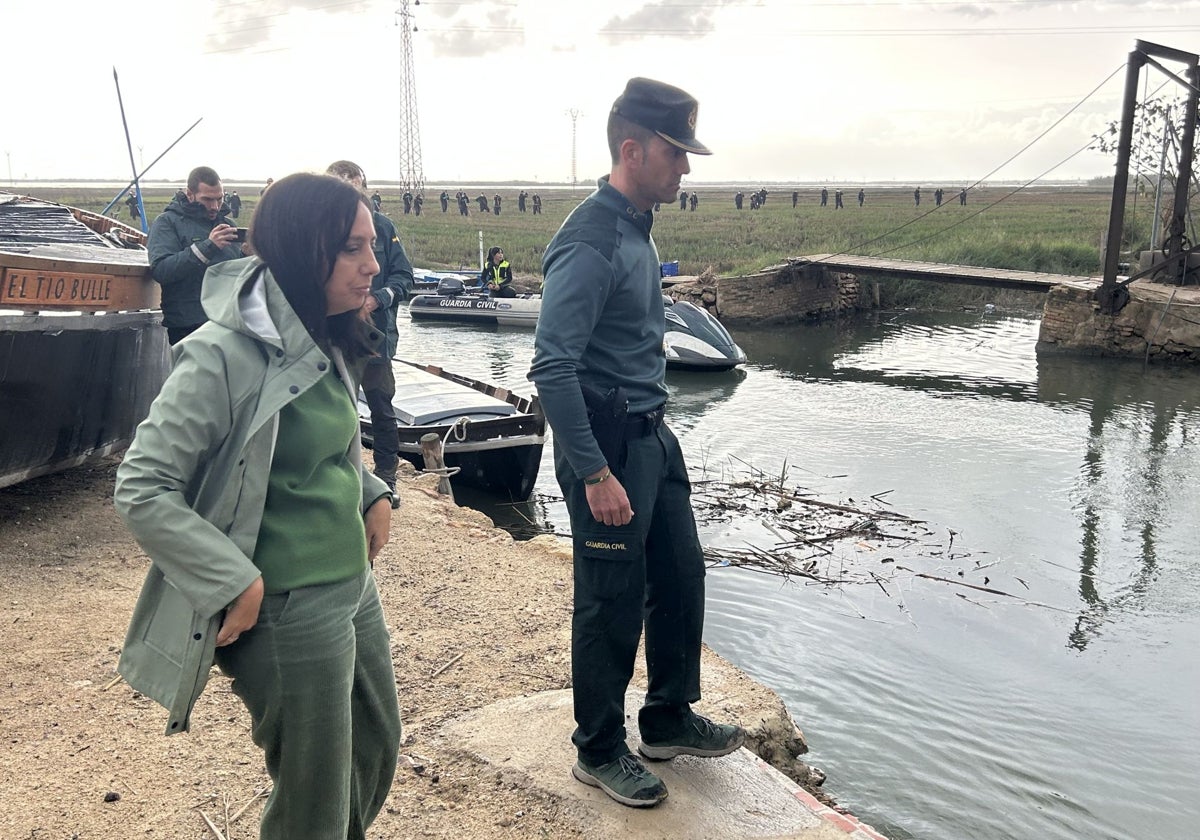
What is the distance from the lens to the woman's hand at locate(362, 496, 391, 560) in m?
2.39

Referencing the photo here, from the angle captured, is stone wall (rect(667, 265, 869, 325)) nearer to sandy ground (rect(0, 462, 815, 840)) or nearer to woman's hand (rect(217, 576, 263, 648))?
sandy ground (rect(0, 462, 815, 840))

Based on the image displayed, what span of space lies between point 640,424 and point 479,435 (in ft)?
20.2

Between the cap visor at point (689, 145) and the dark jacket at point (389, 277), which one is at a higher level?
the cap visor at point (689, 145)

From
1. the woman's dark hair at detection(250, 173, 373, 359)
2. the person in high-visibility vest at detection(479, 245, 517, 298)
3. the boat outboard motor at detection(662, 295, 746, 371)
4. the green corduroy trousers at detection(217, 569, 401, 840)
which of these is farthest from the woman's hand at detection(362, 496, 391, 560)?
the person in high-visibility vest at detection(479, 245, 517, 298)

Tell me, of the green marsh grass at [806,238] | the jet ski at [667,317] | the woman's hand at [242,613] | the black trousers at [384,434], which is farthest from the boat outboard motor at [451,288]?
the woman's hand at [242,613]

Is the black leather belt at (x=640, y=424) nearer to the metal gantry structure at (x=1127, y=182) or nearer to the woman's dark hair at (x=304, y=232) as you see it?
the woman's dark hair at (x=304, y=232)

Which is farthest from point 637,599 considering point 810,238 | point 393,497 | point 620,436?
point 810,238

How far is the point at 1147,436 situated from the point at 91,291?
1176 centimetres

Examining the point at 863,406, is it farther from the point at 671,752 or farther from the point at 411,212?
the point at 411,212

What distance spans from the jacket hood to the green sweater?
11cm

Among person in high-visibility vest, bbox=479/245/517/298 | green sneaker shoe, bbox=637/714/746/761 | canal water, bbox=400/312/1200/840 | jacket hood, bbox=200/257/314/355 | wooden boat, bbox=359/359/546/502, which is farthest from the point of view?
person in high-visibility vest, bbox=479/245/517/298

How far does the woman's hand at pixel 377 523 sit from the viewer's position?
2.39 metres

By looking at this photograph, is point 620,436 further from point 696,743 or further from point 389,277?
point 389,277

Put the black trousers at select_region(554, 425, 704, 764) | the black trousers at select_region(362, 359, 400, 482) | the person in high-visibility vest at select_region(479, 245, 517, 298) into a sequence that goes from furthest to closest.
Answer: the person in high-visibility vest at select_region(479, 245, 517, 298)
the black trousers at select_region(362, 359, 400, 482)
the black trousers at select_region(554, 425, 704, 764)
